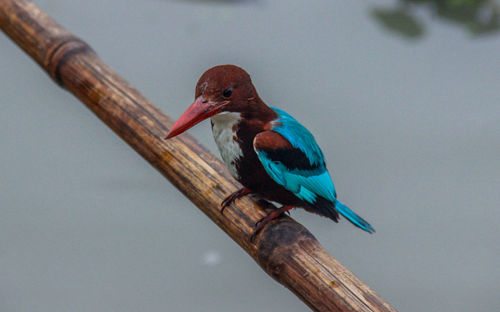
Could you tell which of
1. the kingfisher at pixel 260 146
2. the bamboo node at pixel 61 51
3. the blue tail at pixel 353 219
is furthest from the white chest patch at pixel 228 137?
the bamboo node at pixel 61 51

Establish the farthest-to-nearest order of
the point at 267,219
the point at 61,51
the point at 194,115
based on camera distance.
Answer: the point at 61,51
the point at 267,219
the point at 194,115

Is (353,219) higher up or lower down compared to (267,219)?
higher up

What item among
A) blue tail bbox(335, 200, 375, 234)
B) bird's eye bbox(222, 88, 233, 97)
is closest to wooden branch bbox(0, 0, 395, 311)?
blue tail bbox(335, 200, 375, 234)

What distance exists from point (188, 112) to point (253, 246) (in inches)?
10.1

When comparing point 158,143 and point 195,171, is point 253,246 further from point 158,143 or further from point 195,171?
point 158,143

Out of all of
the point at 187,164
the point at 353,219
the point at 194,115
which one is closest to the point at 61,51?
the point at 187,164

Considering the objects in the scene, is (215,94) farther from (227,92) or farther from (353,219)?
(353,219)

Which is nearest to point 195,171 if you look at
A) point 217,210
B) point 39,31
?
point 217,210

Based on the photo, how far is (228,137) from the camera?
1.13m

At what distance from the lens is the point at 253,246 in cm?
113

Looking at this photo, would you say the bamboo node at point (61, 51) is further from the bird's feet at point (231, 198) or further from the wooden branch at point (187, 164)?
the bird's feet at point (231, 198)

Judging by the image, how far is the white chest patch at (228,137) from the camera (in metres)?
1.13

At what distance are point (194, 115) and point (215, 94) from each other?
0.05 m

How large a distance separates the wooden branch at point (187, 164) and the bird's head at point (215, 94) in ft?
0.64
